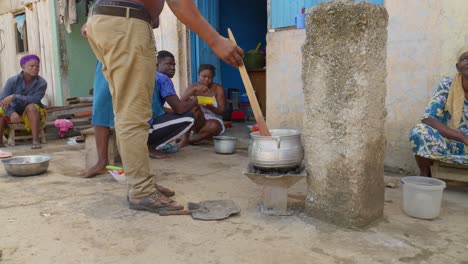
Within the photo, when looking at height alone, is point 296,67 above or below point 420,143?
above

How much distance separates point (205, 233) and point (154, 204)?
0.53 m

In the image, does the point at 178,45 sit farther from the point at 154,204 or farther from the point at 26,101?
the point at 154,204

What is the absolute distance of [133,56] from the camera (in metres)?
2.55

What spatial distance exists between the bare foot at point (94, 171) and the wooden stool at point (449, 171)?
3.10 meters

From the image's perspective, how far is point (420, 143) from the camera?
10.8ft

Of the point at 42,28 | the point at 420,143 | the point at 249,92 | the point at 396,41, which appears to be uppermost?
the point at 42,28

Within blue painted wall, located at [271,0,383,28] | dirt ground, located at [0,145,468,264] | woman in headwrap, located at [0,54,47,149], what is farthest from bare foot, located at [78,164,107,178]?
blue painted wall, located at [271,0,383,28]

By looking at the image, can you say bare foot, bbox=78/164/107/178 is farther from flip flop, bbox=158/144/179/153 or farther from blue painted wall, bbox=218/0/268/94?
blue painted wall, bbox=218/0/268/94

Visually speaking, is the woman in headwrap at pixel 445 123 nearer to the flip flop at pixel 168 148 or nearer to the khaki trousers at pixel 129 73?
the khaki trousers at pixel 129 73

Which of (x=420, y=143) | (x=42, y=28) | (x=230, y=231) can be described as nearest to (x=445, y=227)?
(x=420, y=143)

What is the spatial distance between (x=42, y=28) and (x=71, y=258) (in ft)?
27.4

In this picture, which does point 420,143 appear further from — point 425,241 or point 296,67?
point 296,67

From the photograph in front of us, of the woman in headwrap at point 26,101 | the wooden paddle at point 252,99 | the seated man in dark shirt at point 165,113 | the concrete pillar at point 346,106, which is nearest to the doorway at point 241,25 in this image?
the seated man in dark shirt at point 165,113

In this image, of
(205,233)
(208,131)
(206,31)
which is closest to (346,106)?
(206,31)
